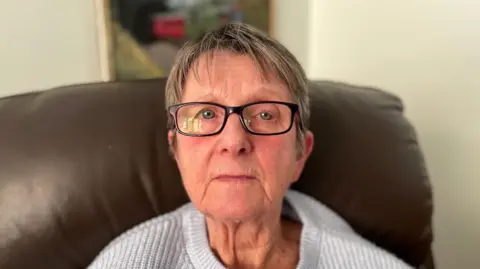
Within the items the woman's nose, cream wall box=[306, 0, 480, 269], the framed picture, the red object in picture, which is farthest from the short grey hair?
cream wall box=[306, 0, 480, 269]

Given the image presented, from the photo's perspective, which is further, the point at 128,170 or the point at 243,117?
the point at 128,170

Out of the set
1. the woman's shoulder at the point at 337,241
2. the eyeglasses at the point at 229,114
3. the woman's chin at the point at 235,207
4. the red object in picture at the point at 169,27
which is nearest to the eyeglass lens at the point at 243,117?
the eyeglasses at the point at 229,114

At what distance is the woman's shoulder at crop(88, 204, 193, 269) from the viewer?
3.60 feet

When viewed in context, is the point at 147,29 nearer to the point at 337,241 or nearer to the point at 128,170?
the point at 128,170

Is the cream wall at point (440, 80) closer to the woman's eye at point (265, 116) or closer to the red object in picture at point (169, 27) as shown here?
the red object in picture at point (169, 27)

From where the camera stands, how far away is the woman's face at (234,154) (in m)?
1.04

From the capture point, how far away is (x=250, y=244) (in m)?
1.18

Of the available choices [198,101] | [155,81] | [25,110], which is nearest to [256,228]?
[198,101]

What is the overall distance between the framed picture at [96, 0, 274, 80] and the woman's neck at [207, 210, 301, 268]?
63 cm

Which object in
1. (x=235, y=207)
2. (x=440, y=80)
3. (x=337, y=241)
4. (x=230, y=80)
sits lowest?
(x=337, y=241)

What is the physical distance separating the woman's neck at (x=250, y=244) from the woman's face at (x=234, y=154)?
78 millimetres

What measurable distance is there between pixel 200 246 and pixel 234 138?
261mm

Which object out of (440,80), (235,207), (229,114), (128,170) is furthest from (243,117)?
(440,80)

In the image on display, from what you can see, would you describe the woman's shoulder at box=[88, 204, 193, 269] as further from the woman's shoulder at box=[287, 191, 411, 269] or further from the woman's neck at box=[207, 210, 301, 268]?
the woman's shoulder at box=[287, 191, 411, 269]
